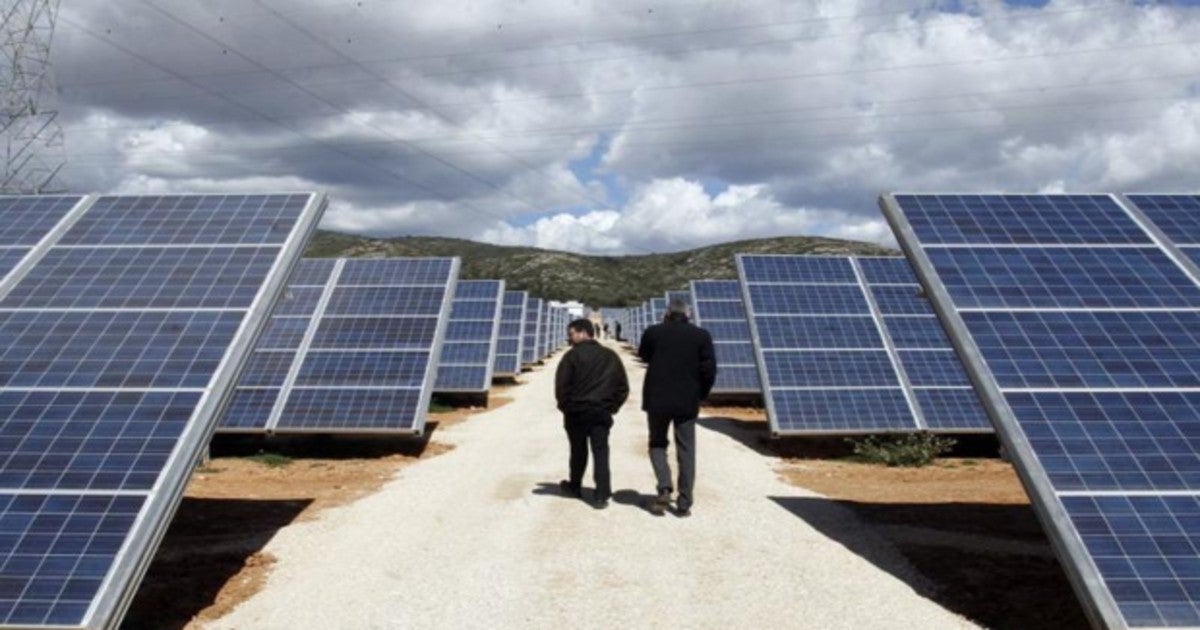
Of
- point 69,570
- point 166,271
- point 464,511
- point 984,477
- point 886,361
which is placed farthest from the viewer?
point 886,361

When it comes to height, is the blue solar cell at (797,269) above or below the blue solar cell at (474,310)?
below

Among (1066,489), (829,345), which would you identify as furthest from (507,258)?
(1066,489)

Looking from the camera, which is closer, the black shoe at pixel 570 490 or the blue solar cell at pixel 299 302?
the black shoe at pixel 570 490

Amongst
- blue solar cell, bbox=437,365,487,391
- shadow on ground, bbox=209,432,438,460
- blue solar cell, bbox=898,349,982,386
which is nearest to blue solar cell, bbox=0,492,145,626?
shadow on ground, bbox=209,432,438,460

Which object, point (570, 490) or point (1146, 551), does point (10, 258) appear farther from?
point (1146, 551)

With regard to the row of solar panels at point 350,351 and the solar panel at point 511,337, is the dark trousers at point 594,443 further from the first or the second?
the solar panel at point 511,337

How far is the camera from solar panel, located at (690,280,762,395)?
22672mm

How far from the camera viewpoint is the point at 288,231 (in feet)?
31.0

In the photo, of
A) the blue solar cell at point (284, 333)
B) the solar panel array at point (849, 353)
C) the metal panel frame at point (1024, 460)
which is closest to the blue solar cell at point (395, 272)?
the blue solar cell at point (284, 333)

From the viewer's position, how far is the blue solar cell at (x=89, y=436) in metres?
6.26

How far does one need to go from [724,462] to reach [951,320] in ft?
23.5

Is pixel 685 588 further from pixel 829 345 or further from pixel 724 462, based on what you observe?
pixel 829 345

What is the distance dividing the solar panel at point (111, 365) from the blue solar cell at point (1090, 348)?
6.97 meters

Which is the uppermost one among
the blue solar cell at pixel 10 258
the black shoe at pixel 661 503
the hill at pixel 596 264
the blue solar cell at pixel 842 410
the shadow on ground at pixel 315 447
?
the hill at pixel 596 264
